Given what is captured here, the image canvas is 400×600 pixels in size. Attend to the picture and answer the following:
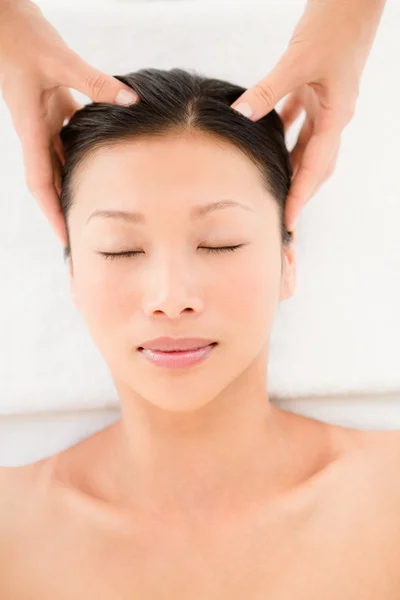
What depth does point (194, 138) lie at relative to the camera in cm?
122

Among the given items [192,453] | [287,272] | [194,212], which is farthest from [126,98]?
[192,453]

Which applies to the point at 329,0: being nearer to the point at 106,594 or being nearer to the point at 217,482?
the point at 217,482

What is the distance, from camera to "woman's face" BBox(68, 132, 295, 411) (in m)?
1.17

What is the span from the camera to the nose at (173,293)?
3.78ft

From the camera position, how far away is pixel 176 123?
122cm

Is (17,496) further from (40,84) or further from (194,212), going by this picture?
(40,84)

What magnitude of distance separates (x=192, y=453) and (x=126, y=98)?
0.74 metres

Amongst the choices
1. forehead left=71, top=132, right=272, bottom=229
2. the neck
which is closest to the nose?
forehead left=71, top=132, right=272, bottom=229

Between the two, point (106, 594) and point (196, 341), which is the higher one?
point (196, 341)

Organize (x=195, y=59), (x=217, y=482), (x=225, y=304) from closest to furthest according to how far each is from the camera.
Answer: (x=225, y=304), (x=217, y=482), (x=195, y=59)

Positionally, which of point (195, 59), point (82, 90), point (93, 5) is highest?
point (93, 5)

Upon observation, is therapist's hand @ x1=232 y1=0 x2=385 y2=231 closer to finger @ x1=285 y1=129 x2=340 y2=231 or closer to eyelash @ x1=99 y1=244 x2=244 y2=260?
finger @ x1=285 y1=129 x2=340 y2=231

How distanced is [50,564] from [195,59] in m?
1.27

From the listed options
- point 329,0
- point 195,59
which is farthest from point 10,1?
point 329,0
